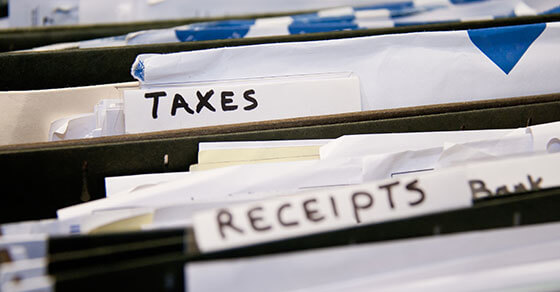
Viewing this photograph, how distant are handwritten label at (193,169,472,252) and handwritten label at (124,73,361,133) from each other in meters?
0.20

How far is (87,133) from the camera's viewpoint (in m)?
0.58

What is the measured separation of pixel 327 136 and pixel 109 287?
0.28 metres

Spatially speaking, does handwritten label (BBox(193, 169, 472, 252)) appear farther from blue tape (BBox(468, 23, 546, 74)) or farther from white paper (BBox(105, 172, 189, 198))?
blue tape (BBox(468, 23, 546, 74))

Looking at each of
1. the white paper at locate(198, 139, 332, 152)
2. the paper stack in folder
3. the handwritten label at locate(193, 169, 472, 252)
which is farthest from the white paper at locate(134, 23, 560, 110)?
the handwritten label at locate(193, 169, 472, 252)

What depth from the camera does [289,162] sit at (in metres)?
0.47

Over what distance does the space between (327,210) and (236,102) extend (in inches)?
8.7

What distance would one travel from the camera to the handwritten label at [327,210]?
347 mm

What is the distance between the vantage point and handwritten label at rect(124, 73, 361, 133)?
53 cm

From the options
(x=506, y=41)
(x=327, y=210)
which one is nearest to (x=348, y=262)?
(x=327, y=210)

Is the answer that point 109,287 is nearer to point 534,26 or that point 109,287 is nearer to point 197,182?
point 197,182

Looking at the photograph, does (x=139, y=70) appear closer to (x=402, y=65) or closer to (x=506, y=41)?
(x=402, y=65)

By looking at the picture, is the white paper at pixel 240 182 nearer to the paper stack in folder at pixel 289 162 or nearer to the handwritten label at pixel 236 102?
the paper stack in folder at pixel 289 162

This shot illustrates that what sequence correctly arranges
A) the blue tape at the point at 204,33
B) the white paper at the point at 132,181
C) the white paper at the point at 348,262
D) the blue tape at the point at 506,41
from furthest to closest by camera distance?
the blue tape at the point at 204,33 < the blue tape at the point at 506,41 < the white paper at the point at 132,181 < the white paper at the point at 348,262

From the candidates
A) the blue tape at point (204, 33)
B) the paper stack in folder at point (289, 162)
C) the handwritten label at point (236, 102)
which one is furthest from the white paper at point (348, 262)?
→ the blue tape at point (204, 33)
